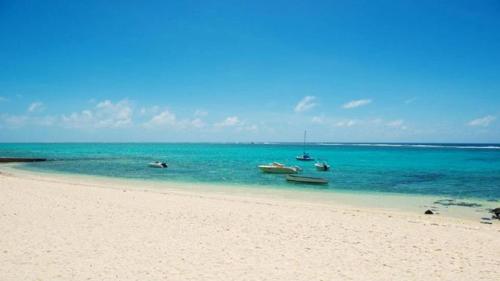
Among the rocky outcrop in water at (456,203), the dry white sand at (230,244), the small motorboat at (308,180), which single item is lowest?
the rocky outcrop in water at (456,203)

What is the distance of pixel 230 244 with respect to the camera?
1025 cm

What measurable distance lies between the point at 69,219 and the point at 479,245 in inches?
520

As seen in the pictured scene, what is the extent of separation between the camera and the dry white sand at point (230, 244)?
7918 millimetres

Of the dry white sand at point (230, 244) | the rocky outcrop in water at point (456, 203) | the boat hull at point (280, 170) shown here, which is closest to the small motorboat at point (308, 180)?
the boat hull at point (280, 170)

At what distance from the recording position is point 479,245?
1095 centimetres

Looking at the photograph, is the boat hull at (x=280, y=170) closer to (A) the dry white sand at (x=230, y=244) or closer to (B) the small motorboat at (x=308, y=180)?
(B) the small motorboat at (x=308, y=180)

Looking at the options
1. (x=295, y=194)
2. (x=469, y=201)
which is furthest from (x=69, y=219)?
(x=469, y=201)

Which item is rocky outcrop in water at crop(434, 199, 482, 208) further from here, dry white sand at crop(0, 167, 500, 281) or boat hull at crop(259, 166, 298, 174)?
boat hull at crop(259, 166, 298, 174)

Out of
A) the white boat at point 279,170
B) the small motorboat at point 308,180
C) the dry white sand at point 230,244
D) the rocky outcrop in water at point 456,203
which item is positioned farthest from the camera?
the white boat at point 279,170

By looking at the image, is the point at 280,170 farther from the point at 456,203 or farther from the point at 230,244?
the point at 230,244

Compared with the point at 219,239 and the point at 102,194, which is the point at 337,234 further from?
the point at 102,194

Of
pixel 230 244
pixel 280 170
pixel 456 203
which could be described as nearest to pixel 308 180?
pixel 280 170

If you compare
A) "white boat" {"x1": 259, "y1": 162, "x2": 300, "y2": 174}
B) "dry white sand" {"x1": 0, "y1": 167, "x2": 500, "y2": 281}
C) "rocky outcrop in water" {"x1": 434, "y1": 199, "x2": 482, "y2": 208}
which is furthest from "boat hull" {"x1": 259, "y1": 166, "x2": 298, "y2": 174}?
"dry white sand" {"x1": 0, "y1": 167, "x2": 500, "y2": 281}

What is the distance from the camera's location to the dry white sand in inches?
312
